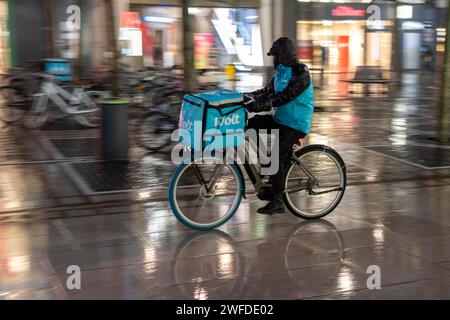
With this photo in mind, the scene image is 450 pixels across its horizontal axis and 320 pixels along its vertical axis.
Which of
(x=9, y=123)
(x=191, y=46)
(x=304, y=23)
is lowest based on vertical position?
(x=9, y=123)

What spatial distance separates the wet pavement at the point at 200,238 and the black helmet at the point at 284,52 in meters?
1.70

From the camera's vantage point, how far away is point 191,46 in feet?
36.7

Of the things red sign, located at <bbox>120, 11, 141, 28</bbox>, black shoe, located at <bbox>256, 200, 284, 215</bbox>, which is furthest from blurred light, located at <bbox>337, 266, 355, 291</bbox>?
red sign, located at <bbox>120, 11, 141, 28</bbox>

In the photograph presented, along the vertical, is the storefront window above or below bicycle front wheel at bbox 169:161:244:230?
above

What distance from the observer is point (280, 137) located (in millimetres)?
5863

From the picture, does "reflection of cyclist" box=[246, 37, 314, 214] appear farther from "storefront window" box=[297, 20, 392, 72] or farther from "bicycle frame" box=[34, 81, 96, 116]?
"storefront window" box=[297, 20, 392, 72]

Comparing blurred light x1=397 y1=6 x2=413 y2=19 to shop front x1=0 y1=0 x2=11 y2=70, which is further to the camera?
blurred light x1=397 y1=6 x2=413 y2=19

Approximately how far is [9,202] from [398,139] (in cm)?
761

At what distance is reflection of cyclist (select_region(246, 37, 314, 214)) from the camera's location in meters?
5.65

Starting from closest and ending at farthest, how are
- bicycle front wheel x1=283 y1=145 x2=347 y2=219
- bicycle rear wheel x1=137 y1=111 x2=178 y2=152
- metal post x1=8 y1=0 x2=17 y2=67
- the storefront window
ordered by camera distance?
1. bicycle front wheel x1=283 y1=145 x2=347 y2=219
2. bicycle rear wheel x1=137 y1=111 x2=178 y2=152
3. metal post x1=8 y1=0 x2=17 y2=67
4. the storefront window

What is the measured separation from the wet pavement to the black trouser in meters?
0.49

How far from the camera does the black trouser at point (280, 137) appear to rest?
5852mm
